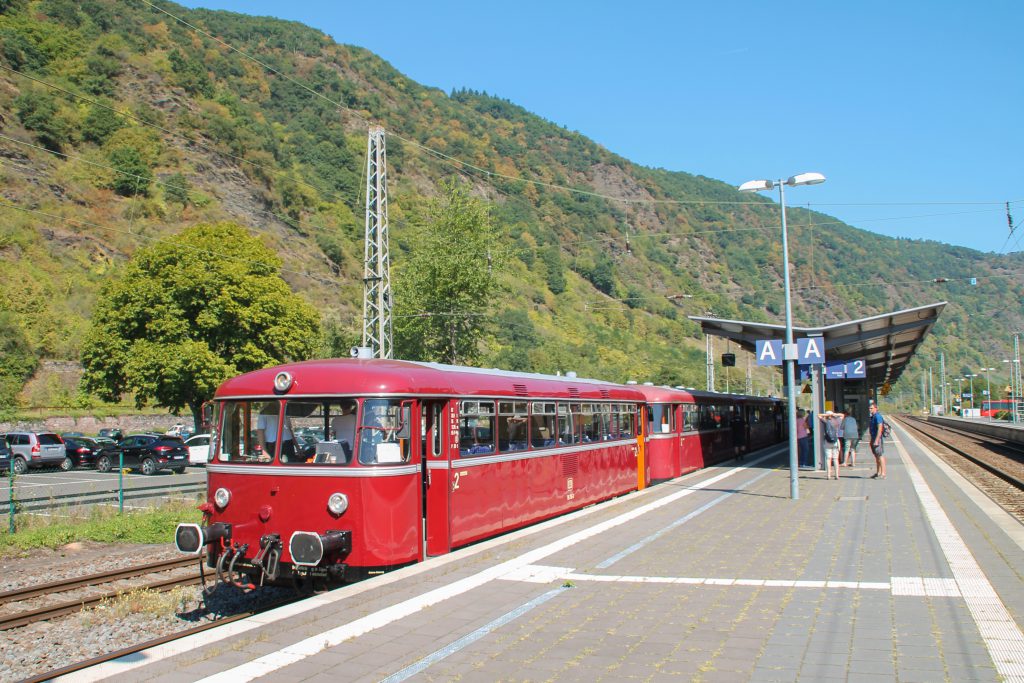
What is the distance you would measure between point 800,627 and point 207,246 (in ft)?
108

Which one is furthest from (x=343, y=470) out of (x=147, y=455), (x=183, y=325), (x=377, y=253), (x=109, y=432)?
(x=109, y=432)

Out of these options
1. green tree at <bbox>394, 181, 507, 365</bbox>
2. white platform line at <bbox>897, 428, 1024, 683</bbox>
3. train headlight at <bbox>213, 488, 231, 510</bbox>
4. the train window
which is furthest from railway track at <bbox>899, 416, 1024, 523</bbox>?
green tree at <bbox>394, 181, 507, 365</bbox>

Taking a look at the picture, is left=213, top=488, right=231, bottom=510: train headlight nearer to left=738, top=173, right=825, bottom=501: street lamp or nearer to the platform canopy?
left=738, top=173, right=825, bottom=501: street lamp

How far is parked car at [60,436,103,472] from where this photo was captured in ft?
106

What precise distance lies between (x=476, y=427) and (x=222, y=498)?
349 centimetres

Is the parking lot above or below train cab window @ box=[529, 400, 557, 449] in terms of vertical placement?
below

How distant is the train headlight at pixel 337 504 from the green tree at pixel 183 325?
2645cm

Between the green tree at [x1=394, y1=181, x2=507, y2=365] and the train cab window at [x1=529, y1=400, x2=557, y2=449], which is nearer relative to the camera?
the train cab window at [x1=529, y1=400, x2=557, y2=449]

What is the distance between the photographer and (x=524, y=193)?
137625 millimetres

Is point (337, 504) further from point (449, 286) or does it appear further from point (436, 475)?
point (449, 286)

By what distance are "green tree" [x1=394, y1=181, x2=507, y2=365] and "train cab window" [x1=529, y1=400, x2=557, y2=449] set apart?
63.0ft

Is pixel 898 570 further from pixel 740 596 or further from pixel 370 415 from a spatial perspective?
pixel 370 415

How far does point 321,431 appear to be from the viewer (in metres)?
9.99

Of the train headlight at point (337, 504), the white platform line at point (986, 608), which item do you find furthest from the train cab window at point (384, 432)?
the white platform line at point (986, 608)
